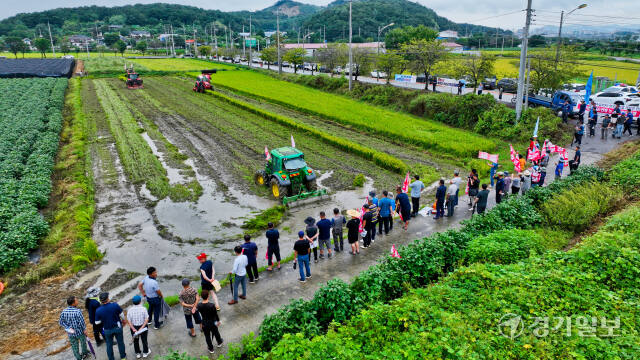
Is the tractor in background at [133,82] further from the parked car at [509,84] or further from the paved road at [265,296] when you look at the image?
the paved road at [265,296]

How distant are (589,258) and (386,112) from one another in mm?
25706

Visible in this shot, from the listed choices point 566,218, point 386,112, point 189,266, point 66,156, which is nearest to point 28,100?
point 66,156

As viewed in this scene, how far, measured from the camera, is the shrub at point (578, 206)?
12695 millimetres

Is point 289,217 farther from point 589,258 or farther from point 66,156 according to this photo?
point 66,156

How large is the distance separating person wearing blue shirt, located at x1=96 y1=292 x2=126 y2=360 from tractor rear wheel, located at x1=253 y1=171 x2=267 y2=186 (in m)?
10.5

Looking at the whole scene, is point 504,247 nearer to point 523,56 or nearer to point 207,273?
point 207,273

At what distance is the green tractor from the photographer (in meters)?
16.3

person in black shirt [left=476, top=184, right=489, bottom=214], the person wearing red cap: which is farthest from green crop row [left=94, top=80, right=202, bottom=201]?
person in black shirt [left=476, top=184, right=489, bottom=214]

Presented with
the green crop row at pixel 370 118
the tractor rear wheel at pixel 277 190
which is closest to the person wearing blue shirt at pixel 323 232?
the tractor rear wheel at pixel 277 190

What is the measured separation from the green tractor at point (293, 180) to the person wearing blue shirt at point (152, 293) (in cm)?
747

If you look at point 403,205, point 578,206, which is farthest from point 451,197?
point 578,206

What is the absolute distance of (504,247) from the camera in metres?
10.0

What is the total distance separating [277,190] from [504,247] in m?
9.71

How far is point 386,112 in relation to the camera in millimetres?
33656
